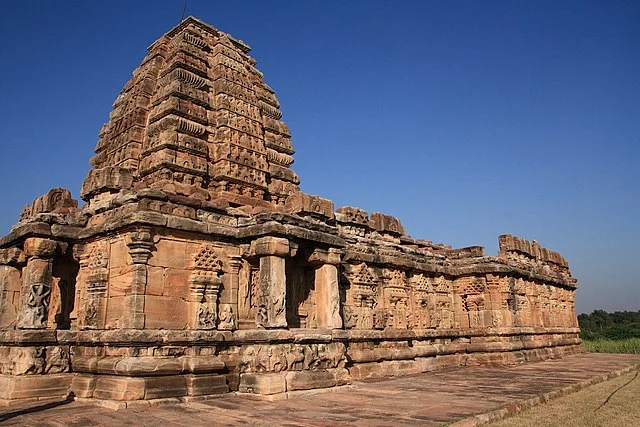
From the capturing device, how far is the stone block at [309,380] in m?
10.1

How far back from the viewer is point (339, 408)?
337 inches

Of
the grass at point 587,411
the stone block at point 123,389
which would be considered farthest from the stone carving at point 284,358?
the grass at point 587,411

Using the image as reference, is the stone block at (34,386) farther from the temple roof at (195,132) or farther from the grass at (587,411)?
the grass at (587,411)

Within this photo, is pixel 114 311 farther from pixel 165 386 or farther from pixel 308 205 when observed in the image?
pixel 308 205

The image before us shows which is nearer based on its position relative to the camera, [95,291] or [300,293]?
[95,291]

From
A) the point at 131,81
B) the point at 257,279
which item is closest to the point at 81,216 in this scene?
the point at 257,279

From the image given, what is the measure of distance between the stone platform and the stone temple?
560mm

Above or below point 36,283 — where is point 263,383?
below

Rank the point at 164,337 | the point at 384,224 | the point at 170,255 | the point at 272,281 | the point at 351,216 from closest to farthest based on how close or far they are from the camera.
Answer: the point at 164,337, the point at 170,255, the point at 272,281, the point at 351,216, the point at 384,224

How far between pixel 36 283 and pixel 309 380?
606cm

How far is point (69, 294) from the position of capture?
1227 centimetres

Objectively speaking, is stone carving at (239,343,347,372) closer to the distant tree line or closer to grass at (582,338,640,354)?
grass at (582,338,640,354)

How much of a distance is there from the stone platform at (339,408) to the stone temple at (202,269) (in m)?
0.56

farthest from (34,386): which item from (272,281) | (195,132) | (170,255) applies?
(195,132)
